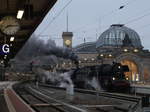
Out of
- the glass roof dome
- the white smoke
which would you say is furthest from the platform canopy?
the glass roof dome

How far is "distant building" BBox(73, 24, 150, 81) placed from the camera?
126062 millimetres

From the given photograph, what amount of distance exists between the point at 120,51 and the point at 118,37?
2754cm

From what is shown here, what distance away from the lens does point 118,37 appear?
156125 mm

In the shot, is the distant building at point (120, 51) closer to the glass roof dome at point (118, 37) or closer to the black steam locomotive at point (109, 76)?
the glass roof dome at point (118, 37)

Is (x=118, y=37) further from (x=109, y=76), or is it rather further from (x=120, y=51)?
(x=109, y=76)

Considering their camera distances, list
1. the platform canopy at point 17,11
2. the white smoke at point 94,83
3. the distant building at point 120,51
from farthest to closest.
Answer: the distant building at point 120,51
the white smoke at point 94,83
the platform canopy at point 17,11

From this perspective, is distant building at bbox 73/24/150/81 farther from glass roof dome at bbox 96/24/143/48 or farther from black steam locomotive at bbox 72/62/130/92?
black steam locomotive at bbox 72/62/130/92

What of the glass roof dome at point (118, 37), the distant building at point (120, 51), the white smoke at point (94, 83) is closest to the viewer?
the white smoke at point (94, 83)

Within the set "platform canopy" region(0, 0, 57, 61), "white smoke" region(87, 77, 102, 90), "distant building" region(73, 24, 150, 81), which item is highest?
"distant building" region(73, 24, 150, 81)

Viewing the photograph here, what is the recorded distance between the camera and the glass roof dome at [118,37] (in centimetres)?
15300

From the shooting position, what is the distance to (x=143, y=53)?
13488 centimetres

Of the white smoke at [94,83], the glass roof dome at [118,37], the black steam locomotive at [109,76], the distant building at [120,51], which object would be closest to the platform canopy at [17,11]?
the black steam locomotive at [109,76]

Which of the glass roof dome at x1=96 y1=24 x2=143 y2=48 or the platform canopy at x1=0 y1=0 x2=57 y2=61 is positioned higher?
the glass roof dome at x1=96 y1=24 x2=143 y2=48

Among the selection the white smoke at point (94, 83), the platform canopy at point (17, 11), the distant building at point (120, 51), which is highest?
the distant building at point (120, 51)
